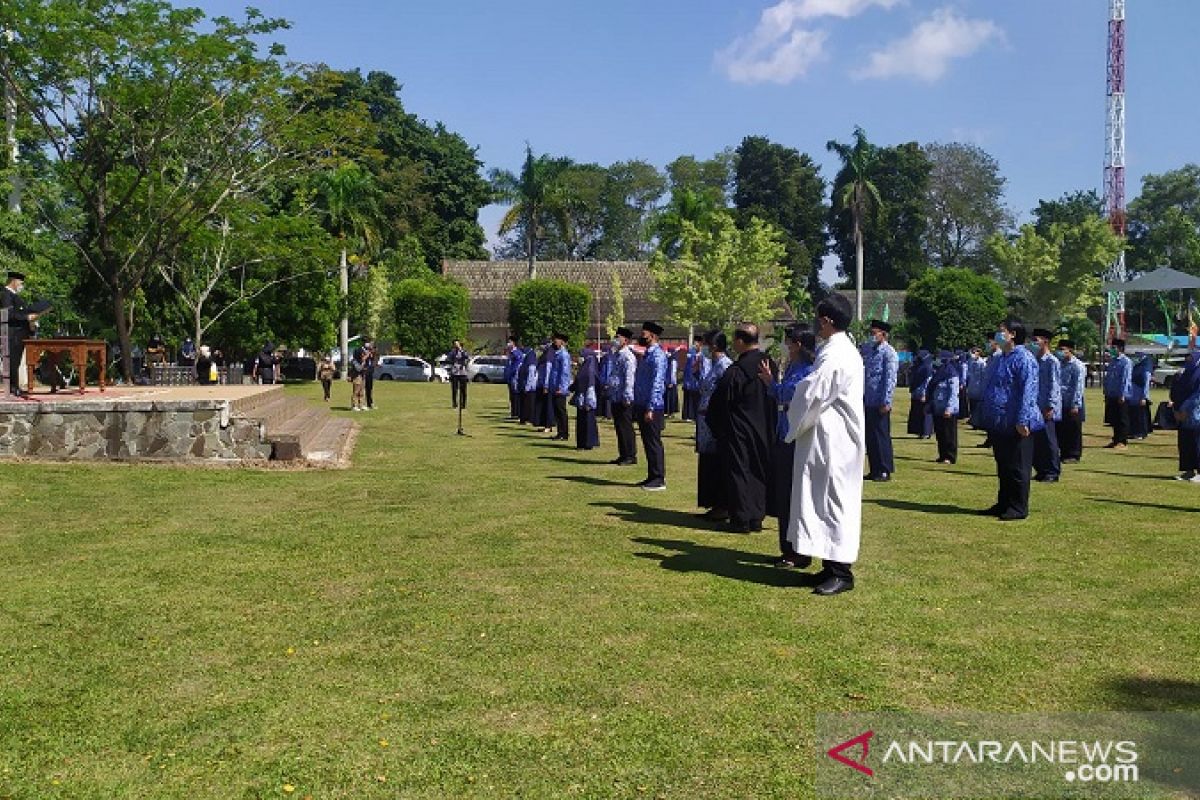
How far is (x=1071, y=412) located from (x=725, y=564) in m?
10.1

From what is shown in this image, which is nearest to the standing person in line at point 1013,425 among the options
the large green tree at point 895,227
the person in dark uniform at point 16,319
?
the person in dark uniform at point 16,319

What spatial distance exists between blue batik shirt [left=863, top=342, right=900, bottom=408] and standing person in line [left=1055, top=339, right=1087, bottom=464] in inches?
151

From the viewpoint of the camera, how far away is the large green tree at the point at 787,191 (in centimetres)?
7541

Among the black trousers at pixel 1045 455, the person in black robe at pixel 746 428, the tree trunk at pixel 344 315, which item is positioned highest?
the tree trunk at pixel 344 315

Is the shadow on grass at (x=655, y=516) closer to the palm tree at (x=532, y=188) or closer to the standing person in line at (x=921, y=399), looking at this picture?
the standing person in line at (x=921, y=399)

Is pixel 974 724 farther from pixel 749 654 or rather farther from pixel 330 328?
pixel 330 328

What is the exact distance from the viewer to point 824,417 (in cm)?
662

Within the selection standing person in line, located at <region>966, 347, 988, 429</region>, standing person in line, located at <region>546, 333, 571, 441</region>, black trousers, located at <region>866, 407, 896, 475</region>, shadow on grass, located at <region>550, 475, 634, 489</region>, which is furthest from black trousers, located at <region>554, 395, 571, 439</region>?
standing person in line, located at <region>966, 347, 988, 429</region>

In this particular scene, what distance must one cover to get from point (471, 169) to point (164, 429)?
54537 mm

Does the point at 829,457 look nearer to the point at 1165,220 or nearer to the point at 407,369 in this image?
the point at 407,369

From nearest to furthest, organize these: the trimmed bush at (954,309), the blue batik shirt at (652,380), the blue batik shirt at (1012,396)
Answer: the blue batik shirt at (1012,396) < the blue batik shirt at (652,380) < the trimmed bush at (954,309)

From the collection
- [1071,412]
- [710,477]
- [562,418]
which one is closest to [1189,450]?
[1071,412]

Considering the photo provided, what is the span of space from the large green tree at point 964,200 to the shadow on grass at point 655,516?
7566 centimetres

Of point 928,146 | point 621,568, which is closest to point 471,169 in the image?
point 928,146
